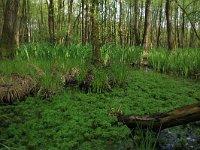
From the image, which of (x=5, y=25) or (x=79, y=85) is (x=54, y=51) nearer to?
(x=5, y=25)

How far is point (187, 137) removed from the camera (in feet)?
11.8

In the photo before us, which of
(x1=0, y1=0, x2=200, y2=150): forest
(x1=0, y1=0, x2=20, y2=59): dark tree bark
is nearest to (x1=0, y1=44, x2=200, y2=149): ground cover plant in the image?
(x1=0, y1=0, x2=200, y2=150): forest

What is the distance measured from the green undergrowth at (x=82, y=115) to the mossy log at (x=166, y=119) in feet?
0.83

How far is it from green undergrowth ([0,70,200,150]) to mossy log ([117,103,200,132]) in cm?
25

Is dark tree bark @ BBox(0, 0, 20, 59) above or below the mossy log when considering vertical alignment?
above

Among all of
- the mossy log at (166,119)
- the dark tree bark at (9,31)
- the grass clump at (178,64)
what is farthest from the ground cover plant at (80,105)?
the grass clump at (178,64)

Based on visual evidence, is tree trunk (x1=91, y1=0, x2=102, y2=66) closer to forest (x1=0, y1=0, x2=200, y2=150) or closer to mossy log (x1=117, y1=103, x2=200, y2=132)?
forest (x1=0, y1=0, x2=200, y2=150)

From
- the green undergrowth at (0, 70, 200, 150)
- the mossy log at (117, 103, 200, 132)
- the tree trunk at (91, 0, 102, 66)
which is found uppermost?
the tree trunk at (91, 0, 102, 66)

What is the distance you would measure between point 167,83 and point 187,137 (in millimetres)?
3341

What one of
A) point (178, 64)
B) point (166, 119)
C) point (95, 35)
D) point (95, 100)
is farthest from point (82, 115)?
point (178, 64)

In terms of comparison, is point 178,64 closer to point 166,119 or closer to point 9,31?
point 9,31

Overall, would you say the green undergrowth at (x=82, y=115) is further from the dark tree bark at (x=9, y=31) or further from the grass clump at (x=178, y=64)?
the dark tree bark at (x=9, y=31)

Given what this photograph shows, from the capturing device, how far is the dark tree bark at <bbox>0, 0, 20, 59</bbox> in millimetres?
7238

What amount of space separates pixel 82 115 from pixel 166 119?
5.24ft
